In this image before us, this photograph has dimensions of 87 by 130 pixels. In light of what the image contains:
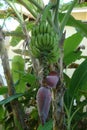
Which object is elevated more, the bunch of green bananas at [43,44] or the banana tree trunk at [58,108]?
the bunch of green bananas at [43,44]

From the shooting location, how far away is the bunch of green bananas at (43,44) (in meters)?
0.45

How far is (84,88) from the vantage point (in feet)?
3.16

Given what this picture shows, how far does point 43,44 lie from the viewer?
461 millimetres

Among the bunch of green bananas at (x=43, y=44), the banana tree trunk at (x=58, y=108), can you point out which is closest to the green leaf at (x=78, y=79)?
the banana tree trunk at (x=58, y=108)

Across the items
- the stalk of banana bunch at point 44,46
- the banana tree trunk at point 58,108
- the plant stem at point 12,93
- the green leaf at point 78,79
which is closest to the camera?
the stalk of banana bunch at point 44,46

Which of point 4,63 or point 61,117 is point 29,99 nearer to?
point 4,63

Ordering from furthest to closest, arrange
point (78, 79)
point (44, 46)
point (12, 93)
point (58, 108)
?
point (12, 93) < point (78, 79) < point (58, 108) < point (44, 46)

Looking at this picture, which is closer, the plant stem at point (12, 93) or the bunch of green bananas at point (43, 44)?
the bunch of green bananas at point (43, 44)

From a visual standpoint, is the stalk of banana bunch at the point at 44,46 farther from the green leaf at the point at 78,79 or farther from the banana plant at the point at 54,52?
the green leaf at the point at 78,79

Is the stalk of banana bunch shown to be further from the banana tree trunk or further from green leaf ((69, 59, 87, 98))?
green leaf ((69, 59, 87, 98))

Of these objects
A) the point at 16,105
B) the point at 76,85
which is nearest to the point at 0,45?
the point at 16,105

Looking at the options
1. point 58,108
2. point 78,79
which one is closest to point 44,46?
point 58,108

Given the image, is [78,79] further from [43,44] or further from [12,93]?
[43,44]

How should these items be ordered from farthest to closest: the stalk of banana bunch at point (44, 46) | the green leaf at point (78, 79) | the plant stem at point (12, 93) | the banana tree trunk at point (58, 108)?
1. the plant stem at point (12, 93)
2. the green leaf at point (78, 79)
3. the banana tree trunk at point (58, 108)
4. the stalk of banana bunch at point (44, 46)
